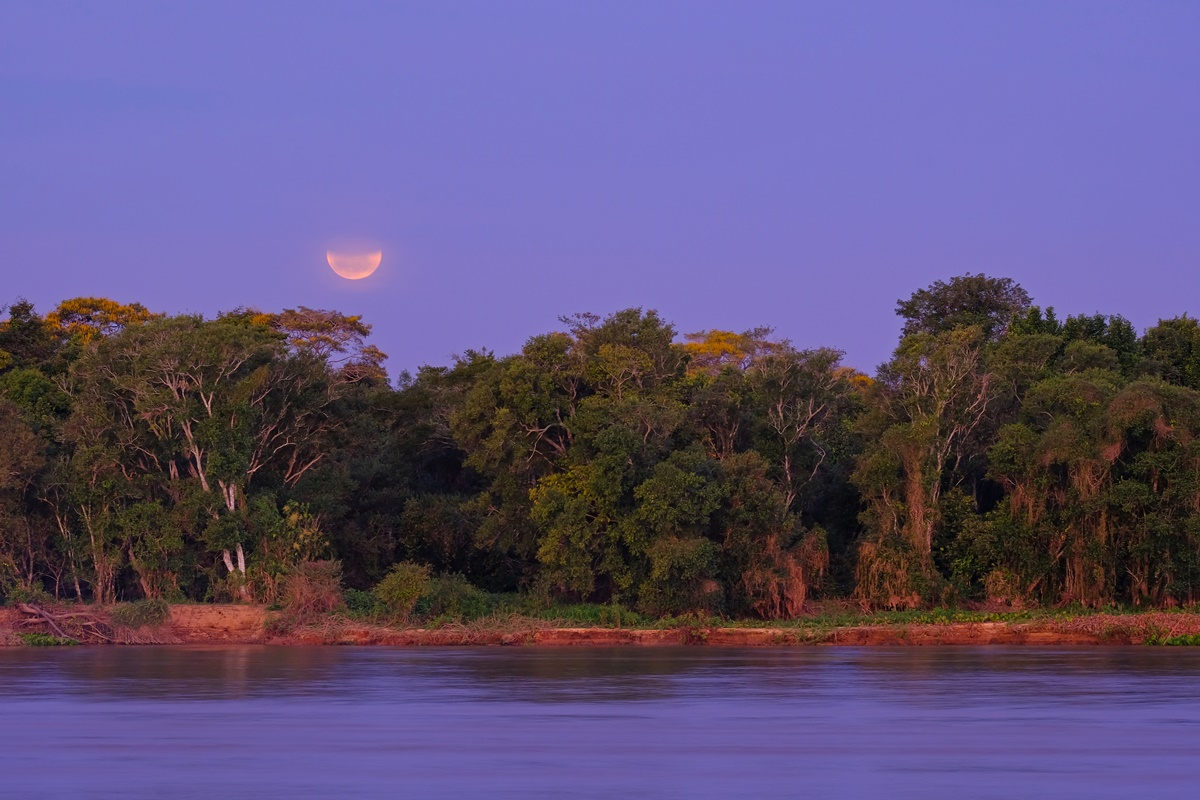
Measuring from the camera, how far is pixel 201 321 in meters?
40.7

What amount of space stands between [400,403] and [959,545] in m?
19.6

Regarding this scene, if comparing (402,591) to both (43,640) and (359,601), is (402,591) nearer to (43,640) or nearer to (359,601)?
(359,601)

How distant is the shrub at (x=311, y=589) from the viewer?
3741cm

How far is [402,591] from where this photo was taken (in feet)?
123

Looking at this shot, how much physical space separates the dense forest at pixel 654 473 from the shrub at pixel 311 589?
67cm

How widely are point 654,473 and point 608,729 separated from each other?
66.8ft

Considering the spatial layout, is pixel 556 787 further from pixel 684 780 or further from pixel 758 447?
pixel 758 447

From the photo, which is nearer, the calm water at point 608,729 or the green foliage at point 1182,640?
the calm water at point 608,729

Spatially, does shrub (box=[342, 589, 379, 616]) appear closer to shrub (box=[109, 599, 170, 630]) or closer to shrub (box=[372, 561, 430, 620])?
shrub (box=[372, 561, 430, 620])

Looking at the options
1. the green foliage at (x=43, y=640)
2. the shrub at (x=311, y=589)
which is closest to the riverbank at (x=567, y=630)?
the green foliage at (x=43, y=640)

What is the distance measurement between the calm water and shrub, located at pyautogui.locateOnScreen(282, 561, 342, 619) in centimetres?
794

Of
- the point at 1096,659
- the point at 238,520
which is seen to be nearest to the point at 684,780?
the point at 1096,659

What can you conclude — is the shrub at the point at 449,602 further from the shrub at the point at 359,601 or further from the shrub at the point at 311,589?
the shrub at the point at 311,589

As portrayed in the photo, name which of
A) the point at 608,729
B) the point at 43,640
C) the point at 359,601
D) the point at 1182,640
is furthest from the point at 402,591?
the point at 608,729
